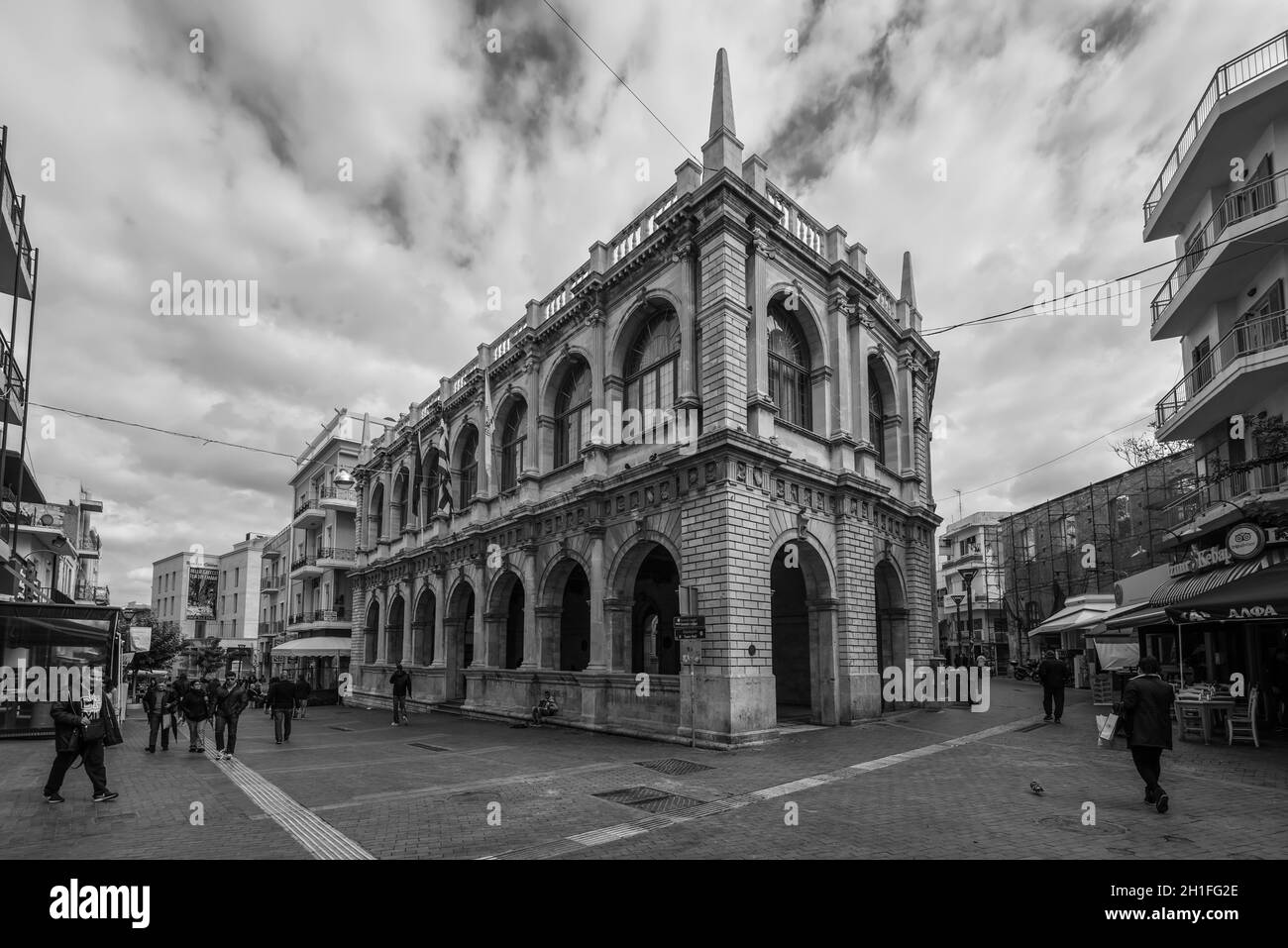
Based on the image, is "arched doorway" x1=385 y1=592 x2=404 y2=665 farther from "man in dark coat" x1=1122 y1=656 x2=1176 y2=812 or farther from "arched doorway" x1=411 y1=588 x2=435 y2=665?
"man in dark coat" x1=1122 y1=656 x2=1176 y2=812

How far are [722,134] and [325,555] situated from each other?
36.4 meters

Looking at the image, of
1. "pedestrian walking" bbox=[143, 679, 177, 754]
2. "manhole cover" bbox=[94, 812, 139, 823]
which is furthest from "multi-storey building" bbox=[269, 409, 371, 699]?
"manhole cover" bbox=[94, 812, 139, 823]

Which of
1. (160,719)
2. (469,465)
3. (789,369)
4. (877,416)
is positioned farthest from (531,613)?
(877,416)

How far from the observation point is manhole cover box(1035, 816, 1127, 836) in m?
7.61

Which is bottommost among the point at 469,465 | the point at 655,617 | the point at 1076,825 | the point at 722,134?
the point at 1076,825

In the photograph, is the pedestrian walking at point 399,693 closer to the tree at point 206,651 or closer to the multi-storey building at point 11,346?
the multi-storey building at point 11,346

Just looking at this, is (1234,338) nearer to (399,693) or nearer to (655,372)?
(655,372)

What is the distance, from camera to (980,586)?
213 feet

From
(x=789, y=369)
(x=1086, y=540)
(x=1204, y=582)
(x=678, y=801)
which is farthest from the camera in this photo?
(x=1086, y=540)

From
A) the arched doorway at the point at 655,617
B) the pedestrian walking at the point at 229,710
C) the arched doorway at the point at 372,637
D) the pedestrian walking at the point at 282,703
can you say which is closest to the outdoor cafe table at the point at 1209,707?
the arched doorway at the point at 655,617

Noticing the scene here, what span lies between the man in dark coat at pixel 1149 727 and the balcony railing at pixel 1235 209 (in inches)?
391
